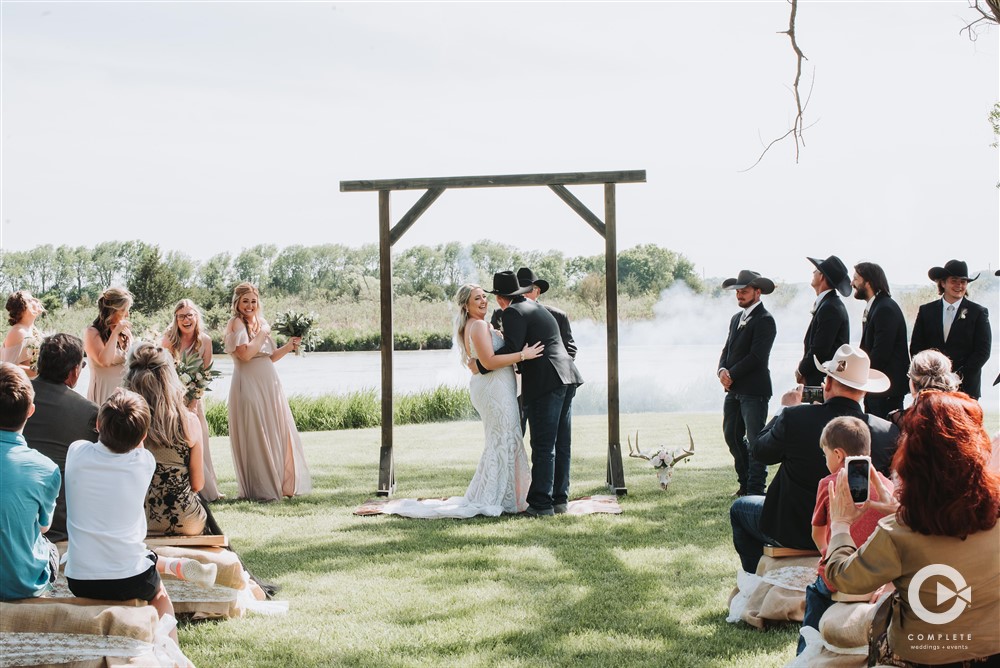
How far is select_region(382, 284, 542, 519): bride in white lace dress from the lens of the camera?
23.3ft

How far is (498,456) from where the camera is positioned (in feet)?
23.8

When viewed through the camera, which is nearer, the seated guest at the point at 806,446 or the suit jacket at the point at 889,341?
the seated guest at the point at 806,446

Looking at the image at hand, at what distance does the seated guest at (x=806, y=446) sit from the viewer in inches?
159

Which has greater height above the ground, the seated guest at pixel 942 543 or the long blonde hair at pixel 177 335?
the long blonde hair at pixel 177 335

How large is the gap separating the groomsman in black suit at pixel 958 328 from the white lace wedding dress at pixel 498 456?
3.10 m

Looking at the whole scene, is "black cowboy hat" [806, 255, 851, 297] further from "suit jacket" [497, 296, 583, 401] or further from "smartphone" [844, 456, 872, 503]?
"smartphone" [844, 456, 872, 503]

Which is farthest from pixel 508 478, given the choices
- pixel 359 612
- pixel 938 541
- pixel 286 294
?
pixel 286 294

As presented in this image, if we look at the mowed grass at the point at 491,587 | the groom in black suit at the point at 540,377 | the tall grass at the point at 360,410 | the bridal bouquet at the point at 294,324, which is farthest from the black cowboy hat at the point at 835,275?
the tall grass at the point at 360,410

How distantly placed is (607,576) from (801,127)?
102 inches

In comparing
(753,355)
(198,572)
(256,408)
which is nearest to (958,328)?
(753,355)

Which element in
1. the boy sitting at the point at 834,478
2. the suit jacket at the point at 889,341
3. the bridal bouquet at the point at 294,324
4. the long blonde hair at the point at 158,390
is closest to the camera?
the boy sitting at the point at 834,478

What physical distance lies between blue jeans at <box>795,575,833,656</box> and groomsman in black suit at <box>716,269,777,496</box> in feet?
11.8

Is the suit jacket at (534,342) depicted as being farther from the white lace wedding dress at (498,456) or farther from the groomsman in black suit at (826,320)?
the groomsman in black suit at (826,320)

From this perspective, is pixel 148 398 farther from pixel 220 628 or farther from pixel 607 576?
pixel 607 576
